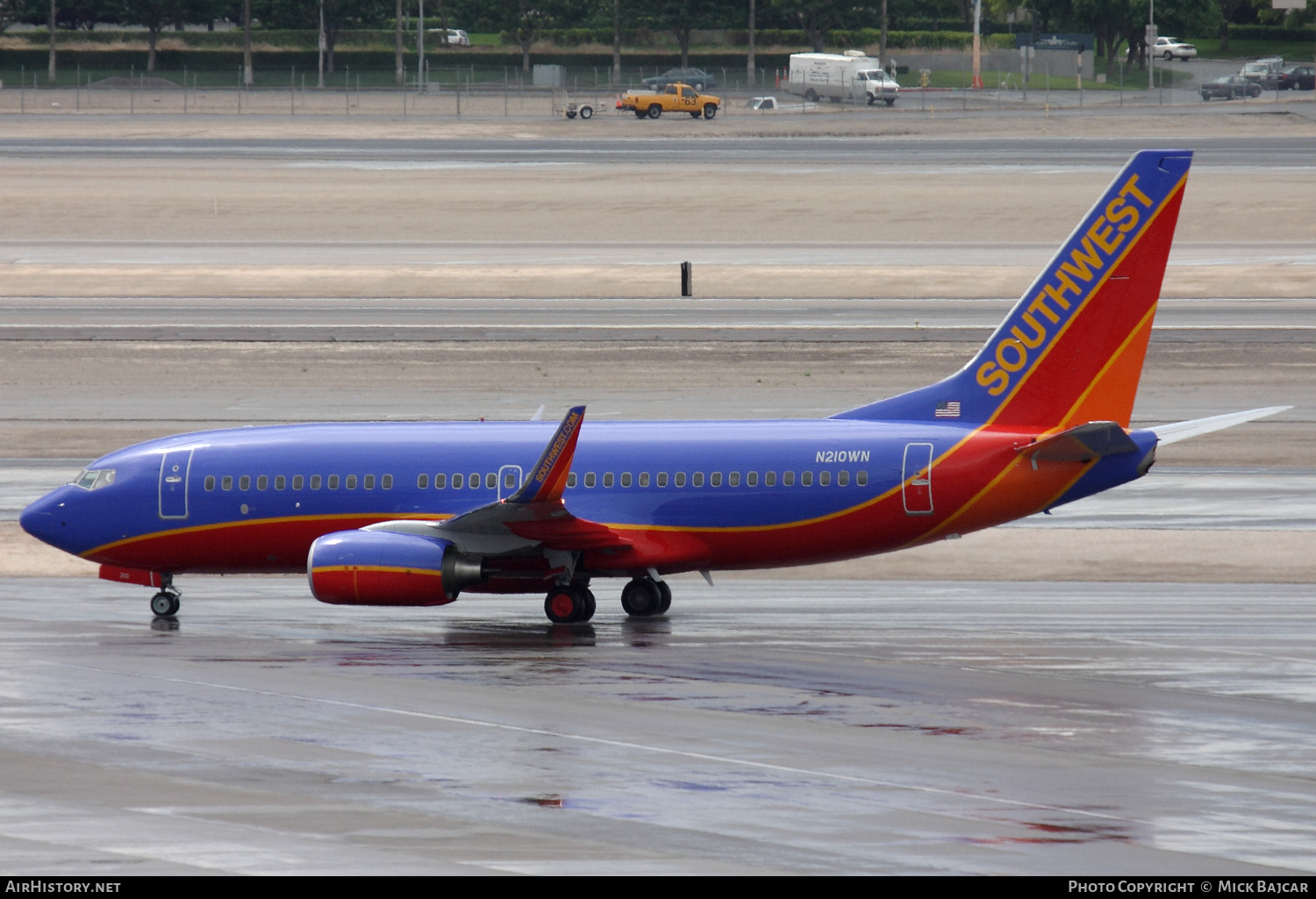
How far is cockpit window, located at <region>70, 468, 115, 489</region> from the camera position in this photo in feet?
102

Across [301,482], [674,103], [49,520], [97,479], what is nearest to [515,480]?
[301,482]

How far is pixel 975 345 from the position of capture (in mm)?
58469

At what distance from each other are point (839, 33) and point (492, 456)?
16995 centimetres

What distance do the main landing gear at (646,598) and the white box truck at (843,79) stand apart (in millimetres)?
127644

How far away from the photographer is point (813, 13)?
596ft

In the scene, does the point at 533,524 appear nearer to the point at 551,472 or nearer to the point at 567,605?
the point at 551,472

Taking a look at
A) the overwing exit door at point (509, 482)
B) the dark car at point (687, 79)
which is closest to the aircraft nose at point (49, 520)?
the overwing exit door at point (509, 482)

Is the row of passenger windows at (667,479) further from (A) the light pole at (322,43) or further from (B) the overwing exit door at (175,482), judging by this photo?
(A) the light pole at (322,43)

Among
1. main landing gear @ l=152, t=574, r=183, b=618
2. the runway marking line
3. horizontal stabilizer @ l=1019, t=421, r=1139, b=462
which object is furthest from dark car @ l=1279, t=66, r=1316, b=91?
the runway marking line

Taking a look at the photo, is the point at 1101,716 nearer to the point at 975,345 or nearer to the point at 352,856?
the point at 352,856

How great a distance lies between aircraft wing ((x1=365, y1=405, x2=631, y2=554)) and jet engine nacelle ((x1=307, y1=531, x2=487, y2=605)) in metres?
A: 0.39

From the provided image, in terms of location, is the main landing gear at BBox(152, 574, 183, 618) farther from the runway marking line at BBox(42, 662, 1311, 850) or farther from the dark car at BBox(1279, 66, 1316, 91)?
the dark car at BBox(1279, 66, 1316, 91)

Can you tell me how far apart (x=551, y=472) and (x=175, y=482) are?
303 inches

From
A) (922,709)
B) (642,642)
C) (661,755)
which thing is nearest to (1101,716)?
(922,709)
